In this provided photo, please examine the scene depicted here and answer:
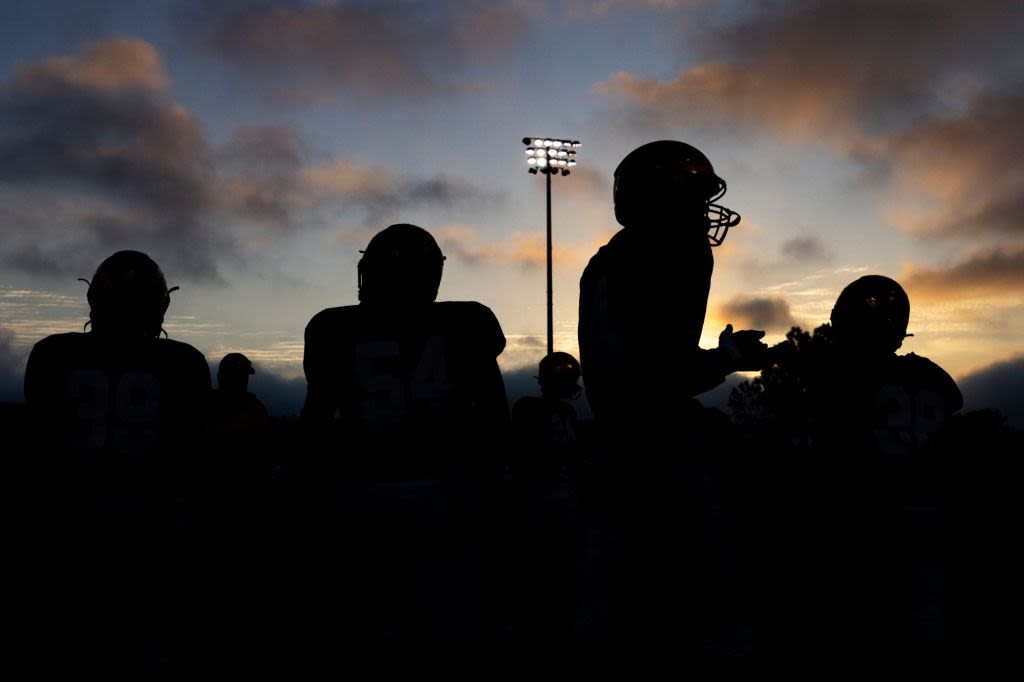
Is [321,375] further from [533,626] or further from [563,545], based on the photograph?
[563,545]

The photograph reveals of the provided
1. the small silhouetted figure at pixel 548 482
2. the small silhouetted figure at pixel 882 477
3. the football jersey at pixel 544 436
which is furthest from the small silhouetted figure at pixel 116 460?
the football jersey at pixel 544 436

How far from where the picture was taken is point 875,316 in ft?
15.6

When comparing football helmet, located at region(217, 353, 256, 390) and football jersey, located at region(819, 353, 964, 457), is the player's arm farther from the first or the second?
football helmet, located at region(217, 353, 256, 390)

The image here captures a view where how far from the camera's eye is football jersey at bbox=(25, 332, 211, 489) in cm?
379

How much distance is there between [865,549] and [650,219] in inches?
89.0

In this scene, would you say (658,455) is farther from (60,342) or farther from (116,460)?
(60,342)

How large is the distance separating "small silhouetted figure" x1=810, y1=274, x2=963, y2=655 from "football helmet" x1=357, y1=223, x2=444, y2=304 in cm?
245

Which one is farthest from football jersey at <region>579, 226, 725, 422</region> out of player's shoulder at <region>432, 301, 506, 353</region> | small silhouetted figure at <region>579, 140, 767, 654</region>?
player's shoulder at <region>432, 301, 506, 353</region>

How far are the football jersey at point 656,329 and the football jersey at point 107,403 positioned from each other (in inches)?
82.3

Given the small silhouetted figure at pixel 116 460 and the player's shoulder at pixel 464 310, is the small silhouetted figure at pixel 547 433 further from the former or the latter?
the player's shoulder at pixel 464 310

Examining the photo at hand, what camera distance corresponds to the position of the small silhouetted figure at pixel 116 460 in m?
3.61

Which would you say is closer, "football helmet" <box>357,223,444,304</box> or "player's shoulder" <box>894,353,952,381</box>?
"football helmet" <box>357,223,444,304</box>

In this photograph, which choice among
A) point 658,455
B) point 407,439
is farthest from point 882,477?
point 407,439

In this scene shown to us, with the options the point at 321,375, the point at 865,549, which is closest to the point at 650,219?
the point at 321,375
